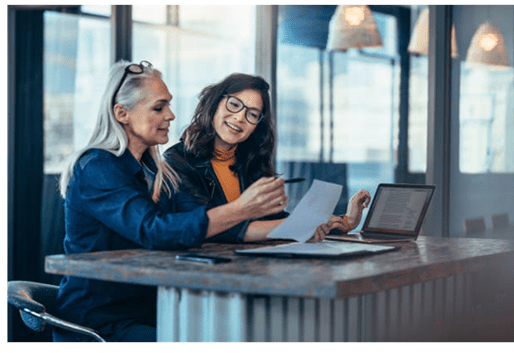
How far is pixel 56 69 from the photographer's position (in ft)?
15.2

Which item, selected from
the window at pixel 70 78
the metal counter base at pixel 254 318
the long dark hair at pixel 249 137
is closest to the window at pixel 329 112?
the window at pixel 70 78

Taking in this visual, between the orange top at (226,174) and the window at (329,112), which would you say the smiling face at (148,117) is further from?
the window at (329,112)

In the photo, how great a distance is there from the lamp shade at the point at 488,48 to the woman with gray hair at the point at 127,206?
2.23 metres

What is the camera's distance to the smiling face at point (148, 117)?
237cm

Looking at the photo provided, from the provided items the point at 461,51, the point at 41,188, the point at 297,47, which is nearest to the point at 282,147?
the point at 297,47

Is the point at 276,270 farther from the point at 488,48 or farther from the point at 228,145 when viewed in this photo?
the point at 488,48

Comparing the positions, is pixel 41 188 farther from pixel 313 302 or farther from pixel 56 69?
pixel 313 302

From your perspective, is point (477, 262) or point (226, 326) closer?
point (226, 326)

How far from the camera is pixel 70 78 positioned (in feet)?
15.2

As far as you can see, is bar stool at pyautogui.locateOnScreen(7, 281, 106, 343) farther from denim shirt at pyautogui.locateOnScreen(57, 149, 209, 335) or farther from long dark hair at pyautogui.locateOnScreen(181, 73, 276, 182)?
long dark hair at pyautogui.locateOnScreen(181, 73, 276, 182)

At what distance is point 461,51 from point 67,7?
2.67 m

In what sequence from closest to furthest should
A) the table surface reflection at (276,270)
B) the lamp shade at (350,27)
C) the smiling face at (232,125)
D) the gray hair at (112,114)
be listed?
the table surface reflection at (276,270) < the gray hair at (112,114) < the smiling face at (232,125) < the lamp shade at (350,27)

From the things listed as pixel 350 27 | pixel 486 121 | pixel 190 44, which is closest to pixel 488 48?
pixel 486 121
